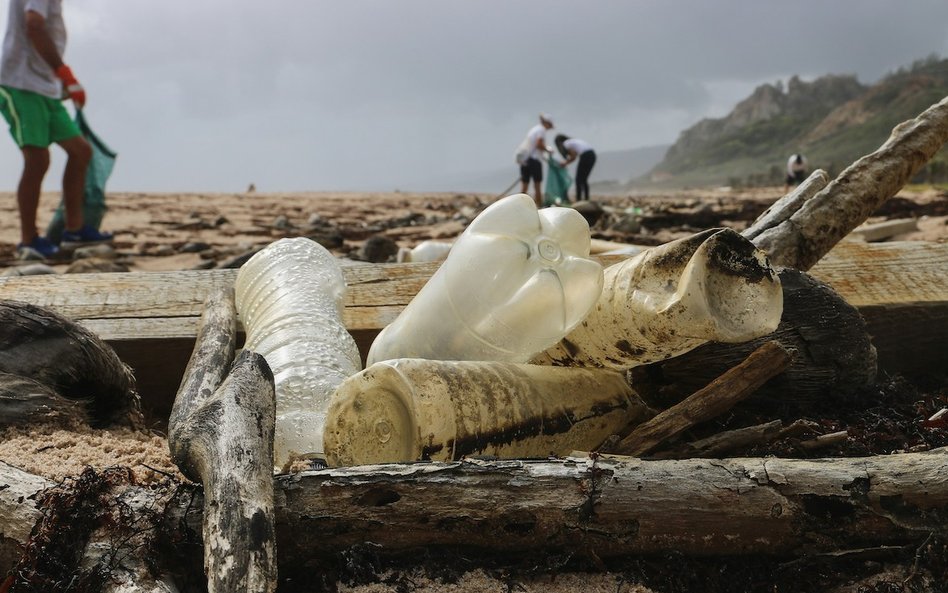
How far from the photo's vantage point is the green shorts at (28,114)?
7.31 m

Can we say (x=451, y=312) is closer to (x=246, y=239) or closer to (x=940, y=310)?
(x=940, y=310)

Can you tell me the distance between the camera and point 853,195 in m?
2.72

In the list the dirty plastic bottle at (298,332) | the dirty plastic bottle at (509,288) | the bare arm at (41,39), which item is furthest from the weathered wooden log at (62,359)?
the bare arm at (41,39)

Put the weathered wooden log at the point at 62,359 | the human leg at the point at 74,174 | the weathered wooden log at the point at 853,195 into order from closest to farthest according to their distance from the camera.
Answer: the weathered wooden log at the point at 62,359 → the weathered wooden log at the point at 853,195 → the human leg at the point at 74,174

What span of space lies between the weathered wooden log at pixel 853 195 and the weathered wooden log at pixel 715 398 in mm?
766

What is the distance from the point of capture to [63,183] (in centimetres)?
817

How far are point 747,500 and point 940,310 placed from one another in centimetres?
200

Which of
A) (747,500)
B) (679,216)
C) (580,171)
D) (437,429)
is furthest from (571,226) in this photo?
(580,171)

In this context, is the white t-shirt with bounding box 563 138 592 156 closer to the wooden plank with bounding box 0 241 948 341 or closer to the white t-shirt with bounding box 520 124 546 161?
the white t-shirt with bounding box 520 124 546 161

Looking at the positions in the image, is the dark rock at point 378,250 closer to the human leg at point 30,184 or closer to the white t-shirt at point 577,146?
the human leg at point 30,184

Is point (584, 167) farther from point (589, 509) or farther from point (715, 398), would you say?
point (589, 509)

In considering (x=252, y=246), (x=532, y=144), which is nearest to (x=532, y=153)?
(x=532, y=144)

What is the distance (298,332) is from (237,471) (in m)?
1.22

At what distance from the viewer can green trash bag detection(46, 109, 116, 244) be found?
8.55 metres
